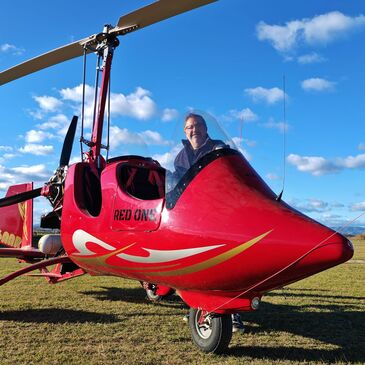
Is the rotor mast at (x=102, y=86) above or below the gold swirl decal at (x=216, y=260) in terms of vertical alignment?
above

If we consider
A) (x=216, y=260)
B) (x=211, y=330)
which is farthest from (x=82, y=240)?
(x=216, y=260)

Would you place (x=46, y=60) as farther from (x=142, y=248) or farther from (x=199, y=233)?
(x=199, y=233)

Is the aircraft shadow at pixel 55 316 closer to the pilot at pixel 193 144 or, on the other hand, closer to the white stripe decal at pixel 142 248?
the white stripe decal at pixel 142 248

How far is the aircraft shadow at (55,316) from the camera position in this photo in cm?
606

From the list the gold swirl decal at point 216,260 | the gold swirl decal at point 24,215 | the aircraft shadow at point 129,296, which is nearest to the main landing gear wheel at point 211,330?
the gold swirl decal at point 216,260

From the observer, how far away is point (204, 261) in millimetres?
3660

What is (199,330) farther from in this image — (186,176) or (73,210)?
(73,210)

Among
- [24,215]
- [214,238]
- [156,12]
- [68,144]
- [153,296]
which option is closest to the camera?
[214,238]

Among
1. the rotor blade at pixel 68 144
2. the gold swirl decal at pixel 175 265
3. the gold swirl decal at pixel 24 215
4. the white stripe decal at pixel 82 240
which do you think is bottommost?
the gold swirl decal at pixel 175 265

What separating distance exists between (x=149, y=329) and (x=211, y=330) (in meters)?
1.45

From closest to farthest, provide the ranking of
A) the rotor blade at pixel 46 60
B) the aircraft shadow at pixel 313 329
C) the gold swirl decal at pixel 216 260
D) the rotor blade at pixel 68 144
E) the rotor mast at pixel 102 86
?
the gold swirl decal at pixel 216 260, the aircraft shadow at pixel 313 329, the rotor mast at pixel 102 86, the rotor blade at pixel 46 60, the rotor blade at pixel 68 144

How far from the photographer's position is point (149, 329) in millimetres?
5641

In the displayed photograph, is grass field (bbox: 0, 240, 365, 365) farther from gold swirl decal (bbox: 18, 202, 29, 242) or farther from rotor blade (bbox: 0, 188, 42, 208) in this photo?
rotor blade (bbox: 0, 188, 42, 208)

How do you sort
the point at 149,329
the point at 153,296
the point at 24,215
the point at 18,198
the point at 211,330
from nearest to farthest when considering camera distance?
the point at 211,330, the point at 149,329, the point at 18,198, the point at 153,296, the point at 24,215
